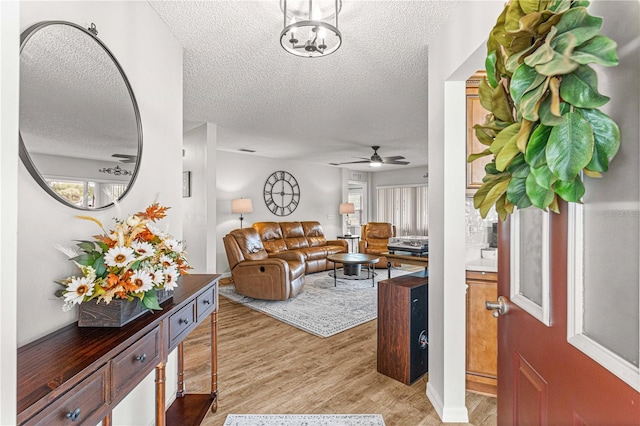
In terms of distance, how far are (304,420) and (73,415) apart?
4.86 ft

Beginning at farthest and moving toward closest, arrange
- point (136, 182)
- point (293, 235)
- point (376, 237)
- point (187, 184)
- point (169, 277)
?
point (376, 237) → point (293, 235) → point (187, 184) → point (136, 182) → point (169, 277)

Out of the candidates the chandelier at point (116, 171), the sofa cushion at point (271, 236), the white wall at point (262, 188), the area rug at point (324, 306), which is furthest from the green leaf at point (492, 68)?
the white wall at point (262, 188)

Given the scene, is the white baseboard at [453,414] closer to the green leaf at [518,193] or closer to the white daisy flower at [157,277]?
the green leaf at [518,193]

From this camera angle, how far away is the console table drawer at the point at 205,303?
70.4 inches

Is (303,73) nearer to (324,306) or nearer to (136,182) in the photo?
(136,182)

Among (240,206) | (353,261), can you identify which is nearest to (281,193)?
(240,206)

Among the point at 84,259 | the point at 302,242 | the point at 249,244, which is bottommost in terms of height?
the point at 302,242

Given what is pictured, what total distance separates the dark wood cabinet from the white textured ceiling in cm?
179

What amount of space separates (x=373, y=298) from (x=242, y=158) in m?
3.86

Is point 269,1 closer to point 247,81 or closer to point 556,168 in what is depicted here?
point 247,81

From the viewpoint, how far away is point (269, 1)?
1818 mm

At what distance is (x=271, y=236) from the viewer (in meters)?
6.45

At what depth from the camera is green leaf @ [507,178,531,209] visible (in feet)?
2.64

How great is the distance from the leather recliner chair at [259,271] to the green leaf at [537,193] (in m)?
3.99
